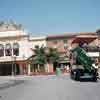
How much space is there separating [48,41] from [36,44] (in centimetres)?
257

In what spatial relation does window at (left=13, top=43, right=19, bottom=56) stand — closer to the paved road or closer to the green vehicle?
the green vehicle

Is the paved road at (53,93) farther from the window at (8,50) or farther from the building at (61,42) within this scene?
the building at (61,42)

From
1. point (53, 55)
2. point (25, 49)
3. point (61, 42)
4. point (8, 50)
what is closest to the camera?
point (53, 55)

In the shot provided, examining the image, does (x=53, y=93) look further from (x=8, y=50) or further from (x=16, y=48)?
(x=8, y=50)

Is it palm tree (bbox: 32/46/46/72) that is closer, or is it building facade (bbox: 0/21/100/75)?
palm tree (bbox: 32/46/46/72)

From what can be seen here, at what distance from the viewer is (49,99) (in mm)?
13047

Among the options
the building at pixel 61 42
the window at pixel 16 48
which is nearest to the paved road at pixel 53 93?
the window at pixel 16 48

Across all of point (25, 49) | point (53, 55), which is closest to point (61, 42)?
point (53, 55)

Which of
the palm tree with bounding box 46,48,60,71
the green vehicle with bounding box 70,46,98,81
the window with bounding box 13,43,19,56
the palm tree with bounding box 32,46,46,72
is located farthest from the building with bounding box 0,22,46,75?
the green vehicle with bounding box 70,46,98,81

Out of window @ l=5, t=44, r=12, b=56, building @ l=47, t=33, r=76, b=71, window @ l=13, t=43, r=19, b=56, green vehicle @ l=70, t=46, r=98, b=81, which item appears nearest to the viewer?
green vehicle @ l=70, t=46, r=98, b=81

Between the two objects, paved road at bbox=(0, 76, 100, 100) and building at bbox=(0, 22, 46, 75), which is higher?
building at bbox=(0, 22, 46, 75)

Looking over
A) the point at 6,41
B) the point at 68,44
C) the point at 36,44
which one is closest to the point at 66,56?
the point at 68,44

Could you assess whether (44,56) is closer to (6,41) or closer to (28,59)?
(28,59)

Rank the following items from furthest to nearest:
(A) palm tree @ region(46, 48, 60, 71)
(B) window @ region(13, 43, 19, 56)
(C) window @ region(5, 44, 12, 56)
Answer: (C) window @ region(5, 44, 12, 56) → (B) window @ region(13, 43, 19, 56) → (A) palm tree @ region(46, 48, 60, 71)
